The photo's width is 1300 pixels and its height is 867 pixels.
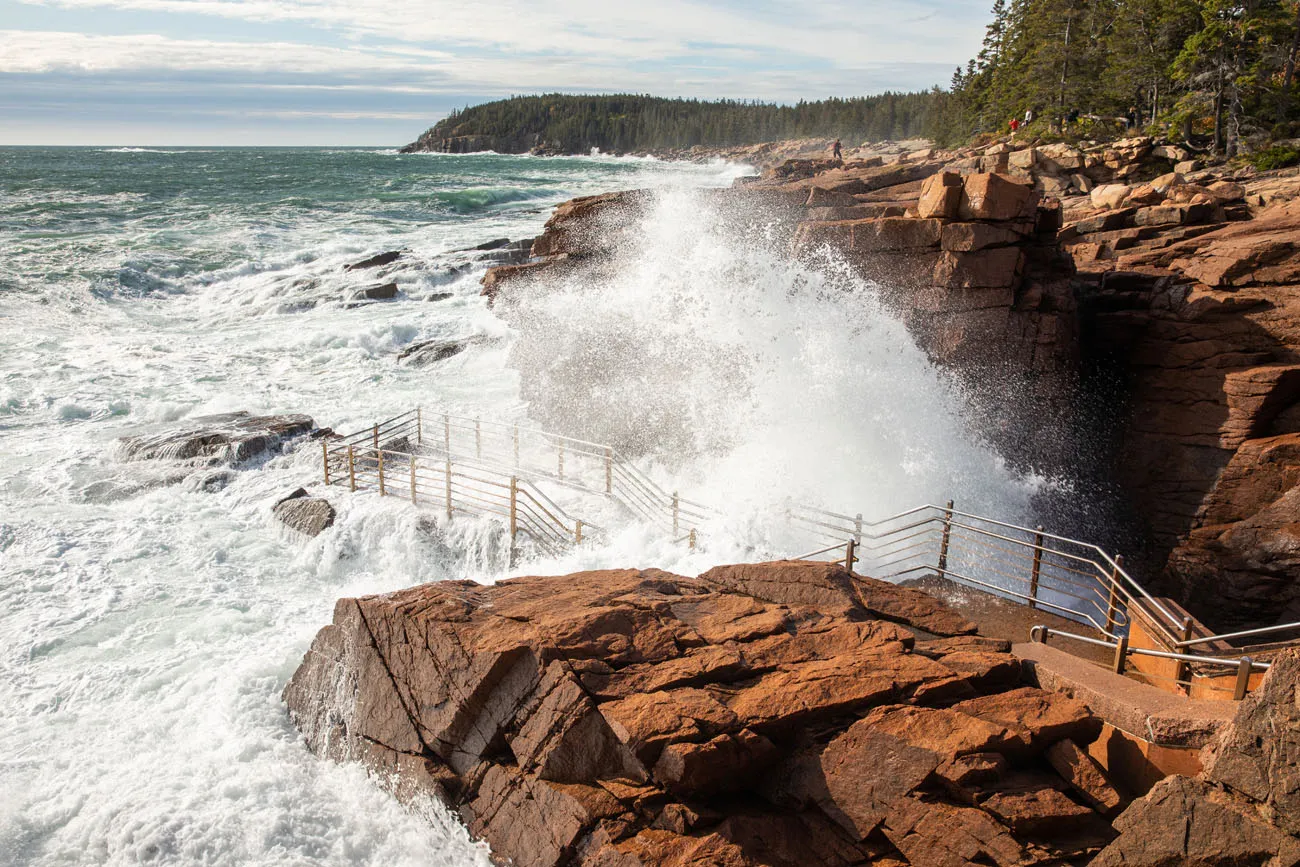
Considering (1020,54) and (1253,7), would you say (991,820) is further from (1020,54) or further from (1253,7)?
(1020,54)

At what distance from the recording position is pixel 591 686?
18.8 ft

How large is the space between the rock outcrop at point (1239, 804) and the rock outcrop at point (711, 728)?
1.56ft

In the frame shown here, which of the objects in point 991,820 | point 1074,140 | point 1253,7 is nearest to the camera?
point 991,820

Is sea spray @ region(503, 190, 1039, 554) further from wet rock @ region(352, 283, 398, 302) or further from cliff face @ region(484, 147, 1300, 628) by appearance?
wet rock @ region(352, 283, 398, 302)

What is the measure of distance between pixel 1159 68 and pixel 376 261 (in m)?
32.1

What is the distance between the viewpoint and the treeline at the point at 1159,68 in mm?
27203

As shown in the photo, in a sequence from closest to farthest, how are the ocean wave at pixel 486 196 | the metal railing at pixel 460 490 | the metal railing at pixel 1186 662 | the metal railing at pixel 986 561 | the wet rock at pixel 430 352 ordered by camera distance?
the metal railing at pixel 1186 662 → the metal railing at pixel 986 561 → the metal railing at pixel 460 490 → the wet rock at pixel 430 352 → the ocean wave at pixel 486 196

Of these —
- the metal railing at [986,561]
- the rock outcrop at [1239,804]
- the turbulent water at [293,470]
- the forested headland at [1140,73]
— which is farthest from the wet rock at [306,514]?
the forested headland at [1140,73]

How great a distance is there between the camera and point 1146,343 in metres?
14.5

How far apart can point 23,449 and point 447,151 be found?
170 metres

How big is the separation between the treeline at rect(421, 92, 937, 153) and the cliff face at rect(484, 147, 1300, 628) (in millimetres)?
106204

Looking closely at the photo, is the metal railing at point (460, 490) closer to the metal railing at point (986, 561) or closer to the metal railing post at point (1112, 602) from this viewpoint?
the metal railing at point (986, 561)

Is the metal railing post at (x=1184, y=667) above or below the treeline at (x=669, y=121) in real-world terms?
below

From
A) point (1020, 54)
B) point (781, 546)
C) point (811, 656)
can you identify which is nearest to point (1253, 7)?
point (1020, 54)
